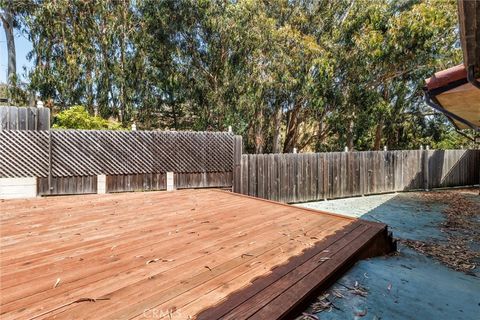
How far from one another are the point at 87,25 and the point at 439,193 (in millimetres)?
14647

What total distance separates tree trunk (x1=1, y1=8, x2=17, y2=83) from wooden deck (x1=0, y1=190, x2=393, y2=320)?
1248 cm

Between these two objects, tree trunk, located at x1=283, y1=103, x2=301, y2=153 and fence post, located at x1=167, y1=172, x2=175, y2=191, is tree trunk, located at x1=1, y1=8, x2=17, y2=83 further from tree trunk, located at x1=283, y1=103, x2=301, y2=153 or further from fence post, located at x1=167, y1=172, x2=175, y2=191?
tree trunk, located at x1=283, y1=103, x2=301, y2=153

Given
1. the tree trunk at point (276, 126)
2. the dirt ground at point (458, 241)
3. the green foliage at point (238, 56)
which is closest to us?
the dirt ground at point (458, 241)

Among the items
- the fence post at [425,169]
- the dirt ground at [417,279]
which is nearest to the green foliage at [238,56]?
the fence post at [425,169]

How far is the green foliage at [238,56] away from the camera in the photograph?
1008 cm

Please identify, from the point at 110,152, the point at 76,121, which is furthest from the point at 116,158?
the point at 76,121

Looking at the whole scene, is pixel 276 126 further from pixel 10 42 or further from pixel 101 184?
pixel 10 42

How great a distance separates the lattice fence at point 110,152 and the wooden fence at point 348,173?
3.13ft

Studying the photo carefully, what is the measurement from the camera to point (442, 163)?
32.1 feet

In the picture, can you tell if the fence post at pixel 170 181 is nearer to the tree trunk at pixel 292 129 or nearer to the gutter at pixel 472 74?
the gutter at pixel 472 74

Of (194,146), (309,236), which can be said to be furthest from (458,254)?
(194,146)

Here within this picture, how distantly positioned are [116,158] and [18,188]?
1.79 m

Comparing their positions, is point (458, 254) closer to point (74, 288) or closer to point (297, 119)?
point (74, 288)

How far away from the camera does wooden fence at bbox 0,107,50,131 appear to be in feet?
16.9
